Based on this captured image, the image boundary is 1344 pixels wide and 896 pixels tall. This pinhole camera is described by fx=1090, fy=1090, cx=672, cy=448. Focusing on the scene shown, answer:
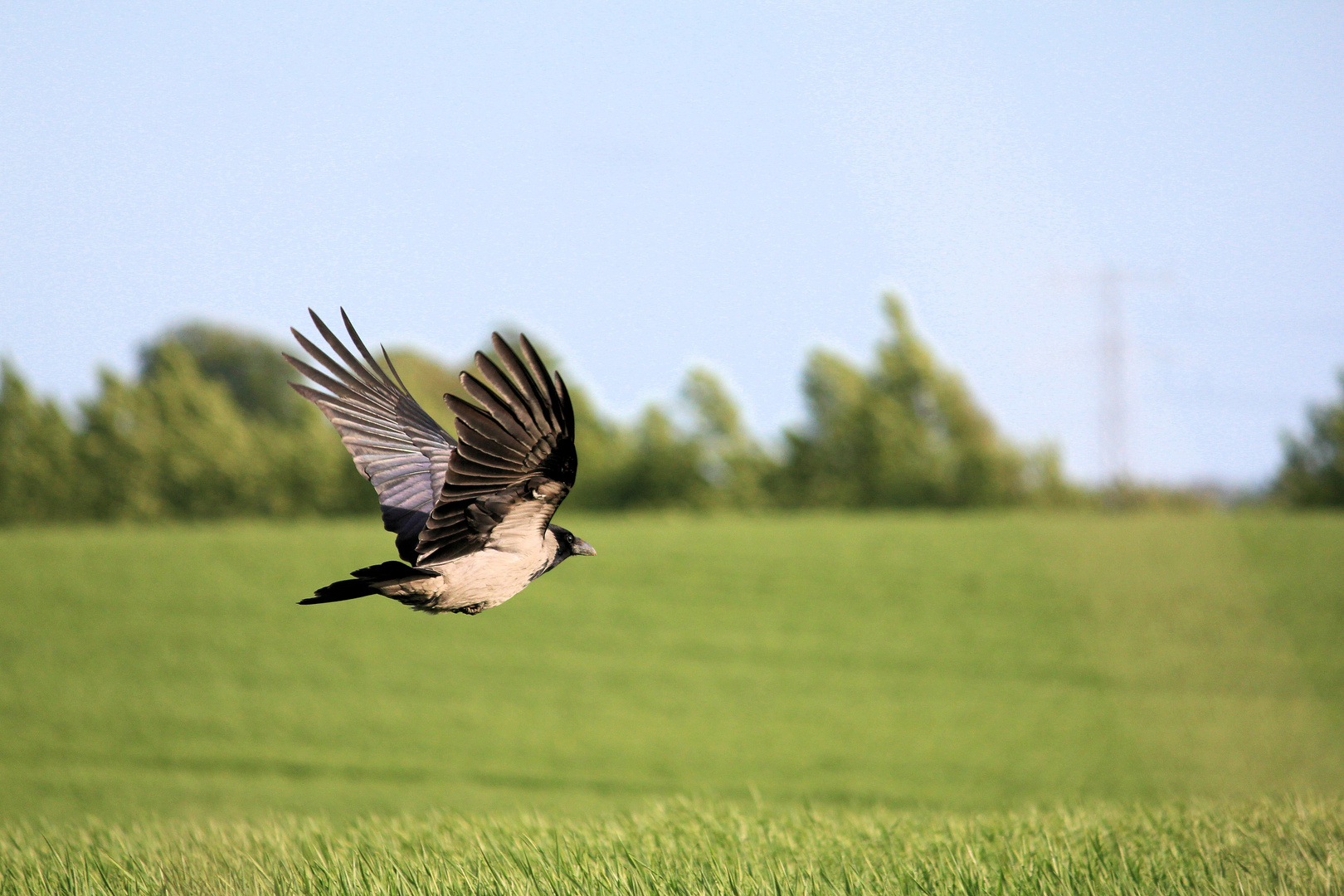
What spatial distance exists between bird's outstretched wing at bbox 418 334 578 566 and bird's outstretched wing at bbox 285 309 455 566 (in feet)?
2.16

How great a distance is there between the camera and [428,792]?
51.0 feet

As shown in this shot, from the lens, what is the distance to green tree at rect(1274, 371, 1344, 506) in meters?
31.8

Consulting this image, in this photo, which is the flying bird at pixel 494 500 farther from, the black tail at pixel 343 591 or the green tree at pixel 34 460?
the green tree at pixel 34 460

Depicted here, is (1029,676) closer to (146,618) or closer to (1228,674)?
(1228,674)

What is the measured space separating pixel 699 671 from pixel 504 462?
17458 millimetres

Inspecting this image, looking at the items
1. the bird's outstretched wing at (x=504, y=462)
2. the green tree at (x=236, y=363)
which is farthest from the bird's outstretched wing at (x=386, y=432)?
the green tree at (x=236, y=363)

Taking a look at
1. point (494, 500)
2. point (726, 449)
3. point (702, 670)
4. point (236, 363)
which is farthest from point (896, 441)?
point (494, 500)

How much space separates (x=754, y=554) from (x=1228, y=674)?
402 inches

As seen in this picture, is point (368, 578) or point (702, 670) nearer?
point (368, 578)

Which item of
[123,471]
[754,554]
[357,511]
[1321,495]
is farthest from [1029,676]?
[123,471]

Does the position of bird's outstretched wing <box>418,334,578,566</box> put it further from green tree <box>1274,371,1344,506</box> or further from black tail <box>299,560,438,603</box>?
green tree <box>1274,371,1344,506</box>

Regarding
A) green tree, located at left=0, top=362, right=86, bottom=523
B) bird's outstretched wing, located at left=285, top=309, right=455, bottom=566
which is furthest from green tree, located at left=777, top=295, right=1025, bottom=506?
bird's outstretched wing, located at left=285, top=309, right=455, bottom=566

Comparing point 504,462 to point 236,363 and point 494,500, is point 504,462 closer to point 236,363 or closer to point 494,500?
point 494,500

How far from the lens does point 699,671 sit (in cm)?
2022
